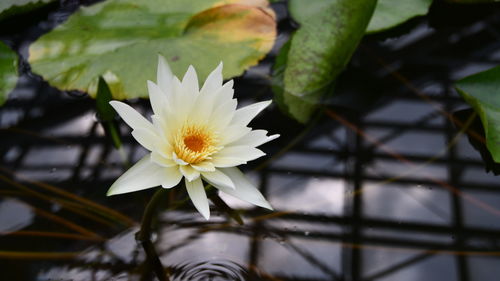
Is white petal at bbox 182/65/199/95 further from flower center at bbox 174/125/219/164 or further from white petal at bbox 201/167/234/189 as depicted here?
→ white petal at bbox 201/167/234/189

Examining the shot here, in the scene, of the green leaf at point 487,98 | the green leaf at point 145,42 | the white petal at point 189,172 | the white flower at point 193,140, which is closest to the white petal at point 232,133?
the white flower at point 193,140

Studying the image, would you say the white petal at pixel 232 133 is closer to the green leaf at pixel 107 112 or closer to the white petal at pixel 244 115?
the white petal at pixel 244 115

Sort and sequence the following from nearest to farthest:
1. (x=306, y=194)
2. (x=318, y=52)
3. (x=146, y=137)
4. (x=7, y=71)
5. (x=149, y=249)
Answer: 1. (x=146, y=137)
2. (x=149, y=249)
3. (x=306, y=194)
4. (x=318, y=52)
5. (x=7, y=71)

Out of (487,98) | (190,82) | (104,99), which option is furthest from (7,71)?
(487,98)

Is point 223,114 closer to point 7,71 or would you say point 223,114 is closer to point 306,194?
point 306,194

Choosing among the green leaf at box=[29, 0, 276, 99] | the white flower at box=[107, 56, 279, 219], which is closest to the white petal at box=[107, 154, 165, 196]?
the white flower at box=[107, 56, 279, 219]
